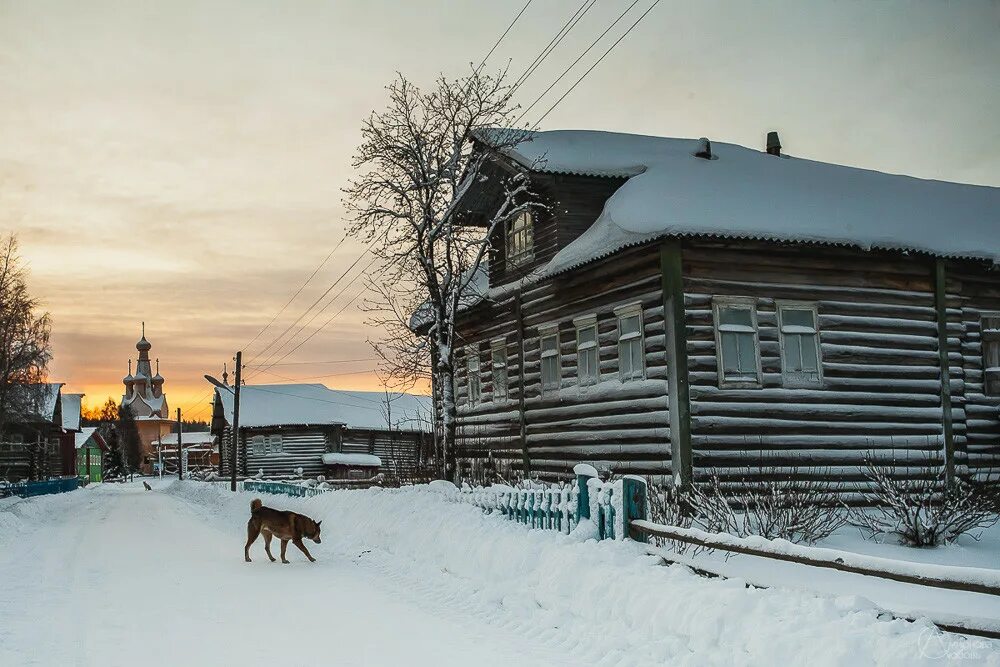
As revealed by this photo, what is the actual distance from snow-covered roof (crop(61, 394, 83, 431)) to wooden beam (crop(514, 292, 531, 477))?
204ft

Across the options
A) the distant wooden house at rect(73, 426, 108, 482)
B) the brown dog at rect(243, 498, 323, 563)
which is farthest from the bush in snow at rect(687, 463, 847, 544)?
the distant wooden house at rect(73, 426, 108, 482)

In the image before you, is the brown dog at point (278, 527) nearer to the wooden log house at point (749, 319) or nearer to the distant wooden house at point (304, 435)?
the wooden log house at point (749, 319)

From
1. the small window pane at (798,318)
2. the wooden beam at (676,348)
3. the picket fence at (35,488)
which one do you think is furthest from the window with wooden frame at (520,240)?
the picket fence at (35,488)

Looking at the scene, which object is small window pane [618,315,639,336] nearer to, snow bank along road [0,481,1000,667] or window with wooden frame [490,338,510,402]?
snow bank along road [0,481,1000,667]

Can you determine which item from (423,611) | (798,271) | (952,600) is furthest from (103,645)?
(798,271)

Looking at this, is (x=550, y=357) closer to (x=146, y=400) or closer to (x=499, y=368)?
(x=499, y=368)

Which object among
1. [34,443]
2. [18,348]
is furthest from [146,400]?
[18,348]

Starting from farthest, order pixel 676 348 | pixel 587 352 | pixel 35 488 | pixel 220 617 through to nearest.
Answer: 1. pixel 35 488
2. pixel 587 352
3. pixel 676 348
4. pixel 220 617

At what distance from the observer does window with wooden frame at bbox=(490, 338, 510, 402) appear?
23.1m

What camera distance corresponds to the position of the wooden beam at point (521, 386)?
21.3m

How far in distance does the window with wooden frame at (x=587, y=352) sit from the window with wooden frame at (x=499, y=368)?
13.1 ft

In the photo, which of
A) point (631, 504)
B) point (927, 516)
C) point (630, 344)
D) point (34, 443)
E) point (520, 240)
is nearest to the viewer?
point (631, 504)

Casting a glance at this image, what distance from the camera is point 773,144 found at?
993 inches

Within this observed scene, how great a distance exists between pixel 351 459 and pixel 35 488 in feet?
57.1
